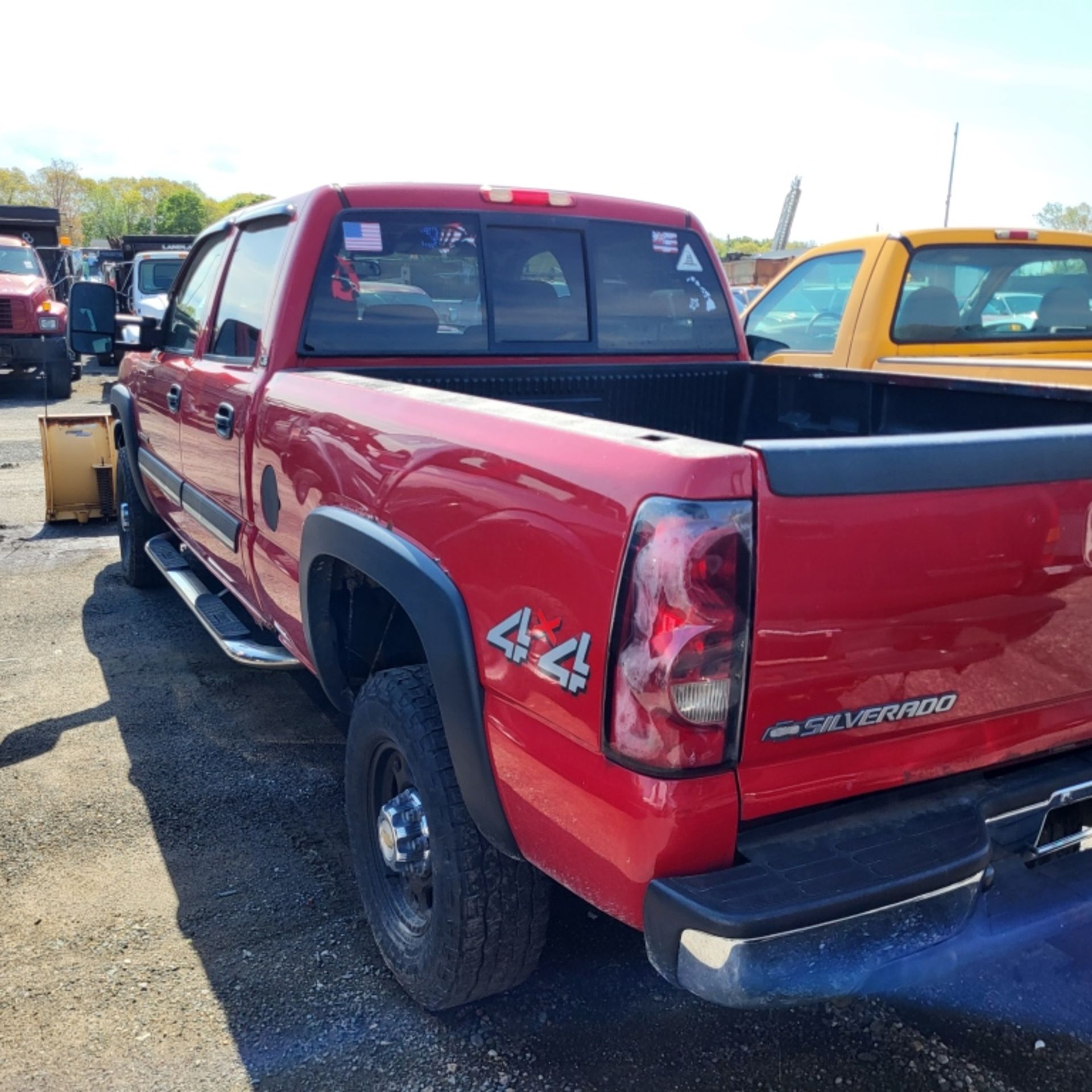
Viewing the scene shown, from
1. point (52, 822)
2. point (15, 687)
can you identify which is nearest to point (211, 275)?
point (15, 687)

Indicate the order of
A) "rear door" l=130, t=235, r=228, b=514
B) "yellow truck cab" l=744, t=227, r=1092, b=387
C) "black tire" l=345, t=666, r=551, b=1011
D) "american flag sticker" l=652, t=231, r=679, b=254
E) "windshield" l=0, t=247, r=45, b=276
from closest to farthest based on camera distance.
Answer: "black tire" l=345, t=666, r=551, b=1011, "american flag sticker" l=652, t=231, r=679, b=254, "rear door" l=130, t=235, r=228, b=514, "yellow truck cab" l=744, t=227, r=1092, b=387, "windshield" l=0, t=247, r=45, b=276


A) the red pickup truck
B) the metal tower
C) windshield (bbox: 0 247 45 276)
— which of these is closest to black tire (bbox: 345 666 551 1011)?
the red pickup truck

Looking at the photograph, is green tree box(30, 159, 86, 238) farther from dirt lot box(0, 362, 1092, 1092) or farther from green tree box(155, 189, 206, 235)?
dirt lot box(0, 362, 1092, 1092)

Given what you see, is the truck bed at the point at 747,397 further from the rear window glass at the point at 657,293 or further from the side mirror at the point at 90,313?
the side mirror at the point at 90,313

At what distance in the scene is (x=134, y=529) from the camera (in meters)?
5.87

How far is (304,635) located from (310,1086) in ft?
3.93

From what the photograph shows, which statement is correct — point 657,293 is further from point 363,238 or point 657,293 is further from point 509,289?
point 363,238

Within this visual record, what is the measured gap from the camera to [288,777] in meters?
3.83

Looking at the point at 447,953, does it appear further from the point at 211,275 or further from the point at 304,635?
the point at 211,275

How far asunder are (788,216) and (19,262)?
2850 cm

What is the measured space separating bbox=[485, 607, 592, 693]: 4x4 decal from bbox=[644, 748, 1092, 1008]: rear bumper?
1.25 ft

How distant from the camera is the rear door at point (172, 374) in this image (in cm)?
441

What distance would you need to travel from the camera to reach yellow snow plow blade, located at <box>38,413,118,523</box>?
7.20m

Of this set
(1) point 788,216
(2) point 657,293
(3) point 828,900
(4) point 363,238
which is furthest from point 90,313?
(1) point 788,216
